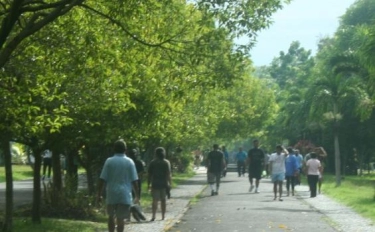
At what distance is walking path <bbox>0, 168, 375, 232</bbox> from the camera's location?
20516 mm

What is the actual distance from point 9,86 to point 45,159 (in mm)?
25435

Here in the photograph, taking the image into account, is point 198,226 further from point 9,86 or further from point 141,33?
point 9,86

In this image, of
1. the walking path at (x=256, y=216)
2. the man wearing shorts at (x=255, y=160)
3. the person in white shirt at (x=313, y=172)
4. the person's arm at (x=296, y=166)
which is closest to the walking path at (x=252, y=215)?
the walking path at (x=256, y=216)

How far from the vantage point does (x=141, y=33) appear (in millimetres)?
17578

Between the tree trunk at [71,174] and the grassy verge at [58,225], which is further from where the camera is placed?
the tree trunk at [71,174]

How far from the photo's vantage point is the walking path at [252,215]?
67.3 feet

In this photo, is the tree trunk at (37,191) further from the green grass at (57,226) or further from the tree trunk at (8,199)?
the tree trunk at (8,199)

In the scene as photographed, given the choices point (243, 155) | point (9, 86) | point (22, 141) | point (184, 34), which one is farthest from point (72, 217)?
point (243, 155)

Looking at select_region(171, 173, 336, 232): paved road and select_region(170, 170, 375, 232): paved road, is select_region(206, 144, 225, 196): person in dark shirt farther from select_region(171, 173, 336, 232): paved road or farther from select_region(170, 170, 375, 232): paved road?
select_region(171, 173, 336, 232): paved road

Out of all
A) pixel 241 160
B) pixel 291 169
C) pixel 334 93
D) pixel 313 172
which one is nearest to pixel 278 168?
pixel 313 172

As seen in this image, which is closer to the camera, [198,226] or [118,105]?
[118,105]

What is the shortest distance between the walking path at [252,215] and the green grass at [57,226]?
0.72 m

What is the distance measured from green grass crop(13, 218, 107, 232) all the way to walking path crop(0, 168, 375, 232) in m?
0.72

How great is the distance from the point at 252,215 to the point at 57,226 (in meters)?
5.60
